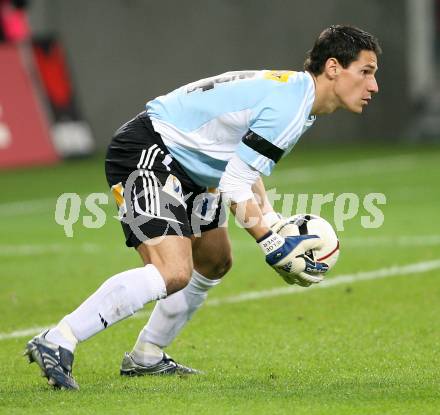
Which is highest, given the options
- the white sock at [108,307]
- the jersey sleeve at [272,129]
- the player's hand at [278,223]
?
the jersey sleeve at [272,129]

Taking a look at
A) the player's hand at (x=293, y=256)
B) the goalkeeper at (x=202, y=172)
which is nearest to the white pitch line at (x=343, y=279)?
the goalkeeper at (x=202, y=172)

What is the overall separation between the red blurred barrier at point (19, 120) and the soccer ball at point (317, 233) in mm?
13475

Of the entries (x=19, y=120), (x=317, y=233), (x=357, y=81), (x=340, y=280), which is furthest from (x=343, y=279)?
(x=19, y=120)

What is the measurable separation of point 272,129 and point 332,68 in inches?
20.0

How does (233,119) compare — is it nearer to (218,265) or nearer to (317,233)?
(317,233)

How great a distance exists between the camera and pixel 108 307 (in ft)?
18.8

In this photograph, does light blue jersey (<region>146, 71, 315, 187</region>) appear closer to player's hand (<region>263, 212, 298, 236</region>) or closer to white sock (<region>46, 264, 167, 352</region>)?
player's hand (<region>263, 212, 298, 236</region>)

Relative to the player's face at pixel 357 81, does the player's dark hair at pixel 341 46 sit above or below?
above

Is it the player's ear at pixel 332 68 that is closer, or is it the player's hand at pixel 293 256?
the player's hand at pixel 293 256

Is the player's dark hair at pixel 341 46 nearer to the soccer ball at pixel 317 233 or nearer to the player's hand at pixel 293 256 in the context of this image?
the soccer ball at pixel 317 233

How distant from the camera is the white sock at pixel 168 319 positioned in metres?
6.54

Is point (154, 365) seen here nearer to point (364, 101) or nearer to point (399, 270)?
point (364, 101)

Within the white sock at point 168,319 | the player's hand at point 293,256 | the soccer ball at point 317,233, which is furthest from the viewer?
the white sock at point 168,319

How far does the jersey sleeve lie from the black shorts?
0.50 meters
